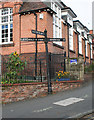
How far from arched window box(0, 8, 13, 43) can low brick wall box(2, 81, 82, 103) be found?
8.72 m

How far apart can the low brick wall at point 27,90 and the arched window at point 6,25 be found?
8724 mm

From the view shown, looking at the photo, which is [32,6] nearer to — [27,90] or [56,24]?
[56,24]

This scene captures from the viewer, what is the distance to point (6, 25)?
1725 centimetres

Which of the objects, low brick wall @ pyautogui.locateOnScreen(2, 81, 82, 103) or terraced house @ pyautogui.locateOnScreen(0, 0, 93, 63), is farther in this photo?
terraced house @ pyautogui.locateOnScreen(0, 0, 93, 63)

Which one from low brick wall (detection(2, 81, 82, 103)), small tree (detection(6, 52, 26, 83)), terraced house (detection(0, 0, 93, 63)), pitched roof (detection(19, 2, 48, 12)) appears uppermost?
pitched roof (detection(19, 2, 48, 12))

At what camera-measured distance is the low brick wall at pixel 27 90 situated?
822cm

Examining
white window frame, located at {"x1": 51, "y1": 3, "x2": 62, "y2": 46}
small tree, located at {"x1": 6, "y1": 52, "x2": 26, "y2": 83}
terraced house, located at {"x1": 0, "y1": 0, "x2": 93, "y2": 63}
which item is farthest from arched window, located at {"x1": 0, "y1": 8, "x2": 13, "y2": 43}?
small tree, located at {"x1": 6, "y1": 52, "x2": 26, "y2": 83}

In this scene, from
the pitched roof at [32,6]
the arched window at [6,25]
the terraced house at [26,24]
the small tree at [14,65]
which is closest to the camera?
the small tree at [14,65]

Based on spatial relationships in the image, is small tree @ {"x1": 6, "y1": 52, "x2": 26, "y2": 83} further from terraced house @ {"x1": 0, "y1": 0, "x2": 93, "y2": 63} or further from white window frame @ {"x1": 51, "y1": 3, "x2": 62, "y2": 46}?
white window frame @ {"x1": 51, "y1": 3, "x2": 62, "y2": 46}

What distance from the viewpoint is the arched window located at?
55.4ft

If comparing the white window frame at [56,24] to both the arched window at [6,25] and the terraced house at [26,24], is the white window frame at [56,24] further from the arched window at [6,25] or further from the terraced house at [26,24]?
the arched window at [6,25]

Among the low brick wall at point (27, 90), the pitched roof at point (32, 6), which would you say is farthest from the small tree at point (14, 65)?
the pitched roof at point (32, 6)

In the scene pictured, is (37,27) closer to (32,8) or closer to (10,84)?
(32,8)

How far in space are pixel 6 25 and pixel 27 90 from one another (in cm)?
1028
